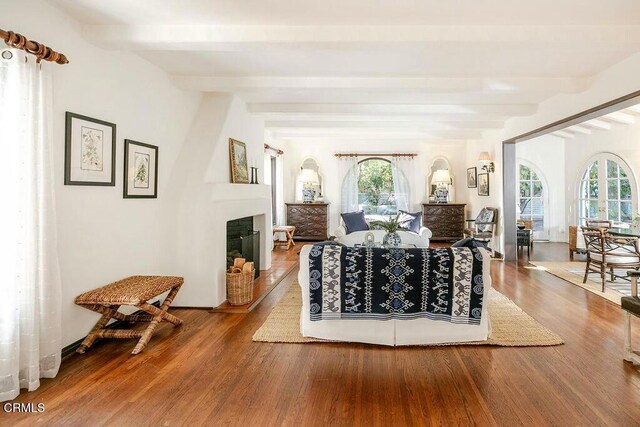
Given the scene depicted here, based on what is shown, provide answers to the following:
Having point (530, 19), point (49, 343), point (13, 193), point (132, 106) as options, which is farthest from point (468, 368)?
point (132, 106)

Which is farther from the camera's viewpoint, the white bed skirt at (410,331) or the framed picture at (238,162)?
the framed picture at (238,162)

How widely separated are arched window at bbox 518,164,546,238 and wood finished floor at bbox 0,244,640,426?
6500 mm

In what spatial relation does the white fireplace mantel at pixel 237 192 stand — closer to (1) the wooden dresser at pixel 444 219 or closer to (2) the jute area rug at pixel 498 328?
(2) the jute area rug at pixel 498 328

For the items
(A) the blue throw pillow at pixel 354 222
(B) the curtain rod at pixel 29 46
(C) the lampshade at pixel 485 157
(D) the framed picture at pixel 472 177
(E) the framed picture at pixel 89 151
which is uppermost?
(C) the lampshade at pixel 485 157

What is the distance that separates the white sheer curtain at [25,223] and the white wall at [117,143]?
34 centimetres

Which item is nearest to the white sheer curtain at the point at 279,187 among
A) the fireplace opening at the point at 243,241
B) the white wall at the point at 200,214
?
the fireplace opening at the point at 243,241

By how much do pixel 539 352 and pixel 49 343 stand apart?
3.61m

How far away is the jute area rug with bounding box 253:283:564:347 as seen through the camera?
310cm

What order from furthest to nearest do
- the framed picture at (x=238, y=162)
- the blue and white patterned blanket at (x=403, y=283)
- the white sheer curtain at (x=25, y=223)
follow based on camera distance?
1. the framed picture at (x=238, y=162)
2. the blue and white patterned blanket at (x=403, y=283)
3. the white sheer curtain at (x=25, y=223)

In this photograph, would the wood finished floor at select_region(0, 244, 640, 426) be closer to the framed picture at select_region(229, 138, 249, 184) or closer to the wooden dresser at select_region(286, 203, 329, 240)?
the framed picture at select_region(229, 138, 249, 184)

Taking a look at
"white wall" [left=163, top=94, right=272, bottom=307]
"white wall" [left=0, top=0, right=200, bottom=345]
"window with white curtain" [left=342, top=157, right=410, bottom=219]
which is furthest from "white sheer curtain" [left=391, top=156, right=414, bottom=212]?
"white wall" [left=0, top=0, right=200, bottom=345]

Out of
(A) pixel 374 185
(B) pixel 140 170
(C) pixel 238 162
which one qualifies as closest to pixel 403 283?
(B) pixel 140 170

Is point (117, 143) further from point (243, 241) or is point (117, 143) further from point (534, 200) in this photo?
point (534, 200)

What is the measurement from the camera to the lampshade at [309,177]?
369 inches
